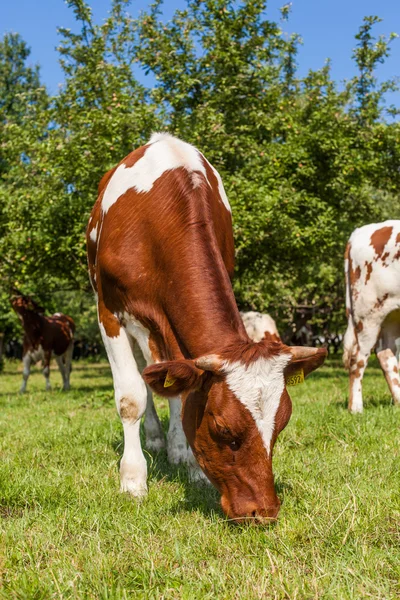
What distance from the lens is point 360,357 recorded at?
26.5 ft

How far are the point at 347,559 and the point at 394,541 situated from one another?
0.37m

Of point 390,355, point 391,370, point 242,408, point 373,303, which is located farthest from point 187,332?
point 390,355

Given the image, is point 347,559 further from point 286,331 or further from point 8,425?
point 286,331

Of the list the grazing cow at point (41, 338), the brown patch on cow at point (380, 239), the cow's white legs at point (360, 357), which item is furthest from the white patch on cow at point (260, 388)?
the grazing cow at point (41, 338)

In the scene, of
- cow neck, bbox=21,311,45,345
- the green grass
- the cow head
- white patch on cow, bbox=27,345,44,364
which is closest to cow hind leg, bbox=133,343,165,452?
the green grass

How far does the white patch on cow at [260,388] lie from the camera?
3303mm

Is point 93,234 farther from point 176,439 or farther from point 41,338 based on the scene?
point 41,338

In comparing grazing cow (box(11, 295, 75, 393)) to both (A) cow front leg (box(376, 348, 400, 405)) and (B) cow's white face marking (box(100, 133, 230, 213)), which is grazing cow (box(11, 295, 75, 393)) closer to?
(A) cow front leg (box(376, 348, 400, 405))

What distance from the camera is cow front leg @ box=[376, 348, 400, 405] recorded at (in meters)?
8.07

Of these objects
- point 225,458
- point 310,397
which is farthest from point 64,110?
point 225,458

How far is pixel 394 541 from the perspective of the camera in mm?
3123

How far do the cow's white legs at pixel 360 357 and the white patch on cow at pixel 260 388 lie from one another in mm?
4744

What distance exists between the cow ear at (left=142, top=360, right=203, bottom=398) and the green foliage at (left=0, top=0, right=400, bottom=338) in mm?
9578

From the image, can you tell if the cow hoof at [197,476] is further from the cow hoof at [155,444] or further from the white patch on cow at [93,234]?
the white patch on cow at [93,234]
